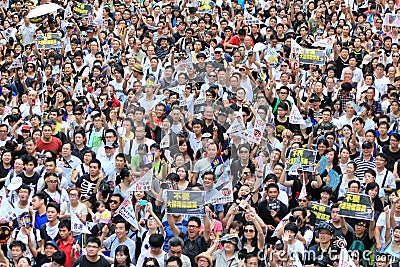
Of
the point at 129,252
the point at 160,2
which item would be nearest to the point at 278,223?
the point at 129,252

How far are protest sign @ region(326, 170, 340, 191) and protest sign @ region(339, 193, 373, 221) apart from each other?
1406 millimetres

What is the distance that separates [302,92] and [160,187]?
3.92m

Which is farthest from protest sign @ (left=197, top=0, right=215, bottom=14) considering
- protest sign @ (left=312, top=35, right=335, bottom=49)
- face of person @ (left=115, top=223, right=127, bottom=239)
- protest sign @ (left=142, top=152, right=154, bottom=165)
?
face of person @ (left=115, top=223, right=127, bottom=239)

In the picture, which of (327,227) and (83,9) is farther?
(83,9)

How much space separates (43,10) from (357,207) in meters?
9.53

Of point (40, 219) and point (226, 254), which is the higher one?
point (40, 219)

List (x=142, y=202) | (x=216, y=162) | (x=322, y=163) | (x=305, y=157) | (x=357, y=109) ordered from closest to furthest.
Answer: (x=142, y=202) → (x=216, y=162) → (x=305, y=157) → (x=322, y=163) → (x=357, y=109)

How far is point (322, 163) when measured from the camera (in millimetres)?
11914

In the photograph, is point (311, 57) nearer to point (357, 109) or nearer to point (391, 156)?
point (357, 109)

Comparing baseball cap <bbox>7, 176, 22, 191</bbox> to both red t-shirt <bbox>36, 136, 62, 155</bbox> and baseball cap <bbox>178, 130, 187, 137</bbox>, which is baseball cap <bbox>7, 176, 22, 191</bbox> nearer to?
red t-shirt <bbox>36, 136, 62, 155</bbox>

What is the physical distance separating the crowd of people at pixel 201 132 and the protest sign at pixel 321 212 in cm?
2

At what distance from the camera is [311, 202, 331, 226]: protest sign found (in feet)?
33.9

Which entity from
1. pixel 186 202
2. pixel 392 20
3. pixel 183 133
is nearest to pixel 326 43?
pixel 392 20

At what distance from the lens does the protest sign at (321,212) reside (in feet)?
33.9
